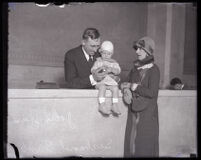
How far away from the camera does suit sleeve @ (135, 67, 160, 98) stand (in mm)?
2172

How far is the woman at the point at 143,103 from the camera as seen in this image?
2166 millimetres

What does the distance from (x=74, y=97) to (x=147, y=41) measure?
0.69 m

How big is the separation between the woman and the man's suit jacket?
28 cm

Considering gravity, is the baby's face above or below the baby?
above

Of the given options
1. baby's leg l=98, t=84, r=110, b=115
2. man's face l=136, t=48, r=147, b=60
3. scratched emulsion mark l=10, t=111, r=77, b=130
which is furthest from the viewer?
man's face l=136, t=48, r=147, b=60

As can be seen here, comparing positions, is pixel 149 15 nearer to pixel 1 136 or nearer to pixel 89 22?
pixel 89 22

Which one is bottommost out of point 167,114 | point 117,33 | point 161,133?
point 161,133

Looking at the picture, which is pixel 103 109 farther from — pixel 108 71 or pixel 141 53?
pixel 141 53

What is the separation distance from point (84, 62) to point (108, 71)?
188 mm

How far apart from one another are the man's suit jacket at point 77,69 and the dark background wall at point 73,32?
6cm

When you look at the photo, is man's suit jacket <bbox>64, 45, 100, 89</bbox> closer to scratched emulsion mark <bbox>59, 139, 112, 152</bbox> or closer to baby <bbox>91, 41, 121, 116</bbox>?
baby <bbox>91, 41, 121, 116</bbox>

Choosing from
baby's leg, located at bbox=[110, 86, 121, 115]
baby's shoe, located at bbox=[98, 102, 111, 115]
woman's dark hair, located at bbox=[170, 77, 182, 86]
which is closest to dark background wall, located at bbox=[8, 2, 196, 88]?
woman's dark hair, located at bbox=[170, 77, 182, 86]

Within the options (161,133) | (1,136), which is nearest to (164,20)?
(161,133)

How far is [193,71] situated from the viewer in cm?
227
